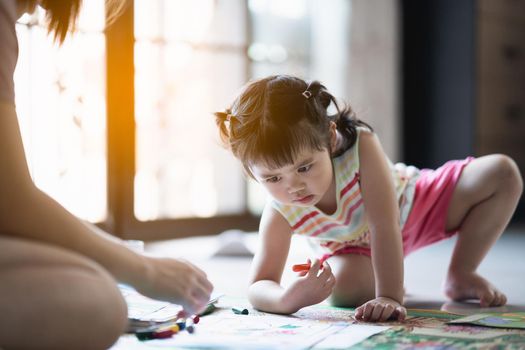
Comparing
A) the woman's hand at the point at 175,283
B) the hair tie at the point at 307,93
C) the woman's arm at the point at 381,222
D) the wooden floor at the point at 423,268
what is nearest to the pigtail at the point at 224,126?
the hair tie at the point at 307,93

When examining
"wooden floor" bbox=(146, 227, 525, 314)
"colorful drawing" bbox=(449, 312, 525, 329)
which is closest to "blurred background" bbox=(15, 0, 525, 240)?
"wooden floor" bbox=(146, 227, 525, 314)

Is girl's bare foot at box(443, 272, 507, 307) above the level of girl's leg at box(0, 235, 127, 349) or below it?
below

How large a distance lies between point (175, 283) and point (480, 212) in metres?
0.81

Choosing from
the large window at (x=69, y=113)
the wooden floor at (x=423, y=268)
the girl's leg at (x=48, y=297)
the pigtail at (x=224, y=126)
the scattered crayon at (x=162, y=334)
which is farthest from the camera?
the large window at (x=69, y=113)

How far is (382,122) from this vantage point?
3.54 meters

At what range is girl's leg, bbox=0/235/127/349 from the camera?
2.54ft

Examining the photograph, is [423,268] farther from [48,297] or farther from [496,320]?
[48,297]

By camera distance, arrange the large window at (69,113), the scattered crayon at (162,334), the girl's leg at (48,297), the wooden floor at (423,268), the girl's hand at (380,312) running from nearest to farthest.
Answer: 1. the girl's leg at (48,297)
2. the scattered crayon at (162,334)
3. the girl's hand at (380,312)
4. the wooden floor at (423,268)
5. the large window at (69,113)

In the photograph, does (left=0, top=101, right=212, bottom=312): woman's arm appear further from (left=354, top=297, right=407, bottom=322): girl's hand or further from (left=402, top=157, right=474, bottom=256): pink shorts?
(left=402, top=157, right=474, bottom=256): pink shorts

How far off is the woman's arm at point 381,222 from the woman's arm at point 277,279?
84 mm

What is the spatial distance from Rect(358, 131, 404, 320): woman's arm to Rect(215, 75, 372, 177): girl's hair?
0.08m

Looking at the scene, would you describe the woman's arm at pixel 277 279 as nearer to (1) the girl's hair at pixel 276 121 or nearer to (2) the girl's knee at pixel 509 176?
(1) the girl's hair at pixel 276 121

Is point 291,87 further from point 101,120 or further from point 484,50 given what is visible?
point 484,50

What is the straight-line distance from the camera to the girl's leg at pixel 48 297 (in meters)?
0.77
